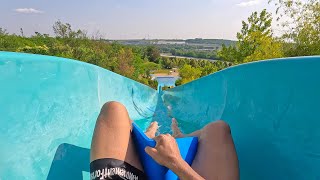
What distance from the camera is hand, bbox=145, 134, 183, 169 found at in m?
1.15

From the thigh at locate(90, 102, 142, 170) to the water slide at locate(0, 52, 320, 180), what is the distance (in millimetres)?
343

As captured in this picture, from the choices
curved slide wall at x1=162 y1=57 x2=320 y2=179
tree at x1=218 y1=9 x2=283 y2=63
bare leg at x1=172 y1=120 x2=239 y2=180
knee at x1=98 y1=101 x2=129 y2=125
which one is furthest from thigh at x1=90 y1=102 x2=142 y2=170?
tree at x1=218 y1=9 x2=283 y2=63

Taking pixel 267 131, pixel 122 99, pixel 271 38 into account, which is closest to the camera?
pixel 267 131

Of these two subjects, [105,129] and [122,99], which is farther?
[122,99]

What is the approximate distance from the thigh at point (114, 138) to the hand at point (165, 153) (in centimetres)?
13

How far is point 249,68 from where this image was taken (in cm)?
180

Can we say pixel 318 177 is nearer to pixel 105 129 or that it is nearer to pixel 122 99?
pixel 105 129

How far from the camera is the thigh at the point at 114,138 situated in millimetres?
1249

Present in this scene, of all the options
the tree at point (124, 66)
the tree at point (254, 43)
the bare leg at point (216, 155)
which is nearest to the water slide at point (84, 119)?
the bare leg at point (216, 155)

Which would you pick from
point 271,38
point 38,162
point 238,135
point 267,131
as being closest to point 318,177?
point 267,131

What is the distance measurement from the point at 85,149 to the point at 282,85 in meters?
1.04

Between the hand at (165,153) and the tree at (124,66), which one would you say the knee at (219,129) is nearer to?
the hand at (165,153)

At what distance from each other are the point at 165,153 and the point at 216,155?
0.27 meters

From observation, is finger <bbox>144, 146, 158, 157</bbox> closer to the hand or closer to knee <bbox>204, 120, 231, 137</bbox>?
the hand
